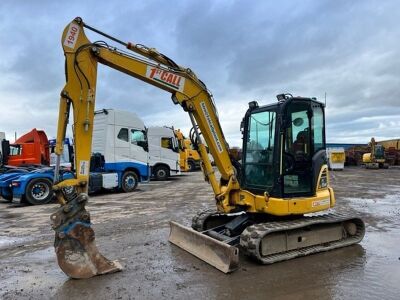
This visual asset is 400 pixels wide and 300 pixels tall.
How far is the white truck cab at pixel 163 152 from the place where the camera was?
22.0 metres

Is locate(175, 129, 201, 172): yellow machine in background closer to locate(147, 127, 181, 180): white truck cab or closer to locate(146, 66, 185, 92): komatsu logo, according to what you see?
locate(147, 127, 181, 180): white truck cab

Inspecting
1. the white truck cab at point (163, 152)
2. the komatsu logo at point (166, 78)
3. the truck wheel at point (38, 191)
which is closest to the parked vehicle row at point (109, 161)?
the truck wheel at point (38, 191)

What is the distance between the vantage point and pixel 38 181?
13.7 meters

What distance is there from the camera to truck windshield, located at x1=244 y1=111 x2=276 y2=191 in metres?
6.46

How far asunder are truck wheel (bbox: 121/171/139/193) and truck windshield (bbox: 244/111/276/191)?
10.6 metres

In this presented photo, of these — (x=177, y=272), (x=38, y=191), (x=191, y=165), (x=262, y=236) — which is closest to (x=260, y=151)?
(x=262, y=236)

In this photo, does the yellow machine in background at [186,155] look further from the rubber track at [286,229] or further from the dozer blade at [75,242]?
the dozer blade at [75,242]

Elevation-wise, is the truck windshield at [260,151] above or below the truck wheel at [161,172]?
above

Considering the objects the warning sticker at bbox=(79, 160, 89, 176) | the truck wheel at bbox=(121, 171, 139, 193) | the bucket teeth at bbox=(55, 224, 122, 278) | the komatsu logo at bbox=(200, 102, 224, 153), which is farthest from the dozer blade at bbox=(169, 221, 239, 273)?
the truck wheel at bbox=(121, 171, 139, 193)

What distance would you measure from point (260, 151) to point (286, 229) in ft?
4.71

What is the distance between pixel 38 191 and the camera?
13742 mm

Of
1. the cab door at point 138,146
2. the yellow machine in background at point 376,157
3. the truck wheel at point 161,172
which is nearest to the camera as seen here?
the cab door at point 138,146

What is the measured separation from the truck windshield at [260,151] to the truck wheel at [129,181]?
10.6 meters

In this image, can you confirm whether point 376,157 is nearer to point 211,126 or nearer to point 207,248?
point 211,126
